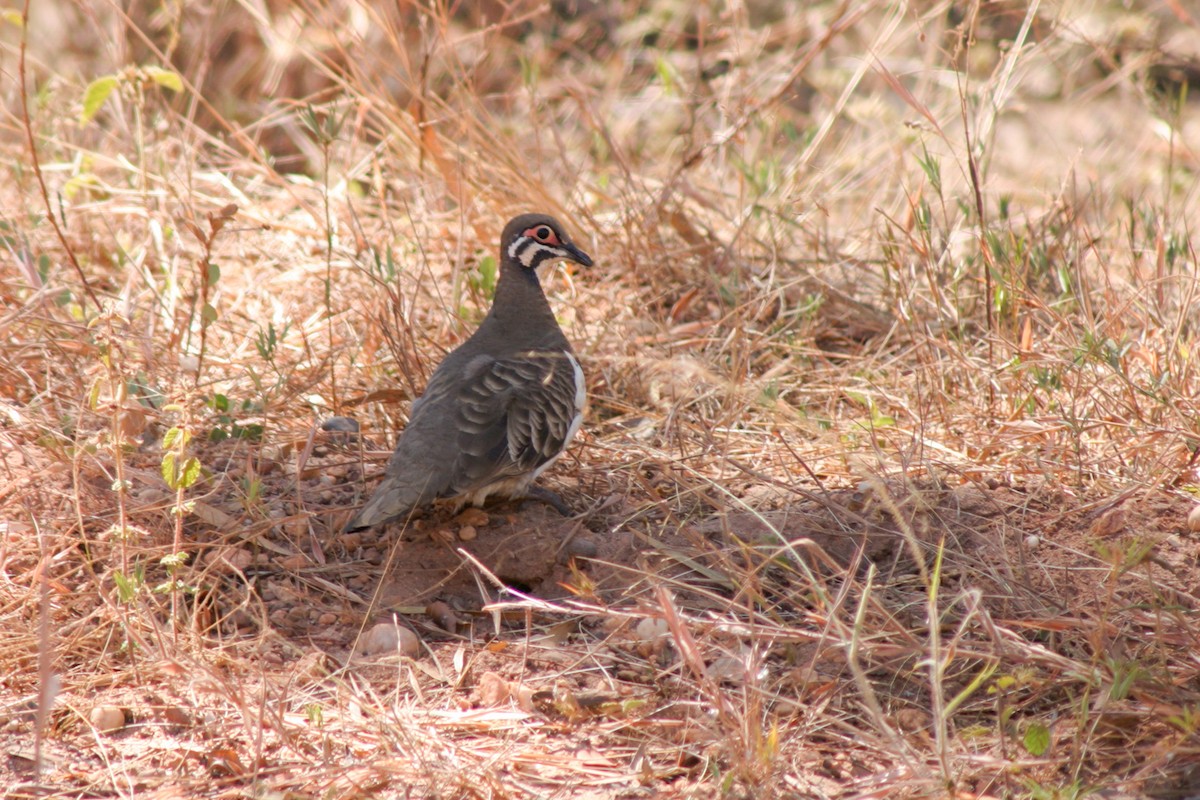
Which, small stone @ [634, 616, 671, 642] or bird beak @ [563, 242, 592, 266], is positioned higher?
bird beak @ [563, 242, 592, 266]

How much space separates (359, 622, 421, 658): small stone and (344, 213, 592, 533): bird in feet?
1.09

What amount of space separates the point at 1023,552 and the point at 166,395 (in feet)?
9.03

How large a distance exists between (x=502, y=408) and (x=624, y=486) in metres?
0.53

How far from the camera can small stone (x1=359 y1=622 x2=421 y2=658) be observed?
339cm

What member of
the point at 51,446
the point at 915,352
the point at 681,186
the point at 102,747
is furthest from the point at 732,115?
the point at 102,747

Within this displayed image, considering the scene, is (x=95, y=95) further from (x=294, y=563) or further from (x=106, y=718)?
(x=106, y=718)

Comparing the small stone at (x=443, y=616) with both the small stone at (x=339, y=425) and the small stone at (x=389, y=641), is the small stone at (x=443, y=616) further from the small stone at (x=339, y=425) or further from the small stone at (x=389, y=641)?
the small stone at (x=339, y=425)

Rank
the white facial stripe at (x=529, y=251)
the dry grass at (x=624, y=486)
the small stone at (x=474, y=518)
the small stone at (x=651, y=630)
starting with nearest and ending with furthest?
the dry grass at (x=624, y=486) → the small stone at (x=651, y=630) → the small stone at (x=474, y=518) → the white facial stripe at (x=529, y=251)

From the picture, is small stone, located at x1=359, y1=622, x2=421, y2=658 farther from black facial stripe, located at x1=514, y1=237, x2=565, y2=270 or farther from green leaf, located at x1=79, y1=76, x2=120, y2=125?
green leaf, located at x1=79, y1=76, x2=120, y2=125

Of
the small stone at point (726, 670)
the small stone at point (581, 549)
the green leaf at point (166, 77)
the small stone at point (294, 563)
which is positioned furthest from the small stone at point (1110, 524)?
the green leaf at point (166, 77)

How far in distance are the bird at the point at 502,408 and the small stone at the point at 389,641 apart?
0.33 m

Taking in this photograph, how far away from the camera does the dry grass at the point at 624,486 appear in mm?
2920

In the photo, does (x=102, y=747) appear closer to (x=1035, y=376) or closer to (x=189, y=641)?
(x=189, y=641)

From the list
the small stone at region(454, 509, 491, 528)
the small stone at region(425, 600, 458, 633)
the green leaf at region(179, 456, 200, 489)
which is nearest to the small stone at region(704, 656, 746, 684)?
the small stone at region(425, 600, 458, 633)
